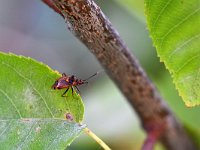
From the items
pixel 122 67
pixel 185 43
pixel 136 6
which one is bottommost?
pixel 185 43

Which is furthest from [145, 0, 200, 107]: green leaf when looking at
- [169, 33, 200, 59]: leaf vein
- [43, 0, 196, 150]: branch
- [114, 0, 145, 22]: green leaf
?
[114, 0, 145, 22]: green leaf

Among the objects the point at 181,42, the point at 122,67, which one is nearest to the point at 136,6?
the point at 122,67

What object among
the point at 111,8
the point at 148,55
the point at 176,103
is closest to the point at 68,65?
the point at 111,8

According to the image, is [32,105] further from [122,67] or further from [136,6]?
[136,6]

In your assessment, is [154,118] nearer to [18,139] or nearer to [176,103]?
[176,103]

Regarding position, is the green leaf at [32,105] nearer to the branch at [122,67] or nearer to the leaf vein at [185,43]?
the branch at [122,67]

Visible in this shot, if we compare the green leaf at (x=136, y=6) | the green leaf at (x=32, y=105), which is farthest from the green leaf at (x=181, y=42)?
the green leaf at (x=136, y=6)
